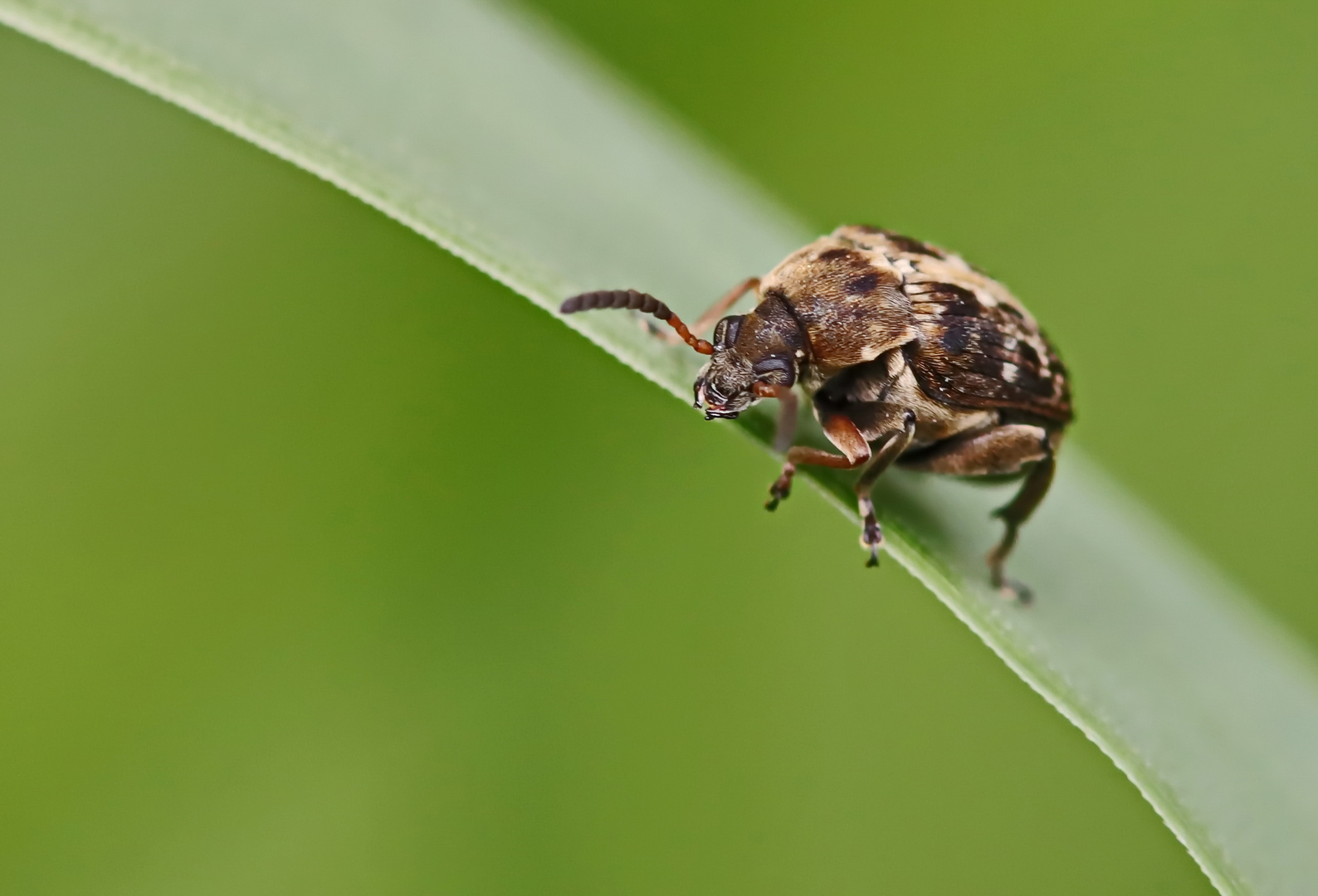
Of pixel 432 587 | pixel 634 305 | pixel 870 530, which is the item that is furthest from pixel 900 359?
pixel 432 587

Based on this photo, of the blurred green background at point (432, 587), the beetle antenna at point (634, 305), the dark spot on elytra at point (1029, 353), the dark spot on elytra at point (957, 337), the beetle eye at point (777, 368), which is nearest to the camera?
the beetle antenna at point (634, 305)

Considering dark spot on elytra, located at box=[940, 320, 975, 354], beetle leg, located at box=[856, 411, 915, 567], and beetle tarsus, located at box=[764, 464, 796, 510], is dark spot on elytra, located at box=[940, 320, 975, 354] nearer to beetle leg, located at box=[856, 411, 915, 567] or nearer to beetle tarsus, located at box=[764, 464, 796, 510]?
beetle leg, located at box=[856, 411, 915, 567]

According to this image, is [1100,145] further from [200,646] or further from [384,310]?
[200,646]

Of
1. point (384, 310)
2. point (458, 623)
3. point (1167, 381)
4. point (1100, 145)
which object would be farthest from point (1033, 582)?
point (1100, 145)

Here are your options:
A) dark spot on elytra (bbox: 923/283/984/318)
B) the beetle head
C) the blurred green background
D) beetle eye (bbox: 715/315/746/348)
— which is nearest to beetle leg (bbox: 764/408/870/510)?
the beetle head

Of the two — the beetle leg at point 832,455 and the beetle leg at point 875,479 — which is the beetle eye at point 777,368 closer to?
the beetle leg at point 832,455

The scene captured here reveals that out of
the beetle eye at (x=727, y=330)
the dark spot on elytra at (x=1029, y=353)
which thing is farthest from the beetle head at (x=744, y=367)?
the dark spot on elytra at (x=1029, y=353)

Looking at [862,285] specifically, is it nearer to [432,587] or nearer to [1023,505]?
[1023,505]

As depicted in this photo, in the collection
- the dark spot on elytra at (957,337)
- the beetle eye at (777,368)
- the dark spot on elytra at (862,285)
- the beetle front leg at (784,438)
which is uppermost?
the dark spot on elytra at (957,337)
